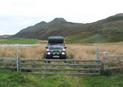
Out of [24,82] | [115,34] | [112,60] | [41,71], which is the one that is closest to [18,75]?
[24,82]

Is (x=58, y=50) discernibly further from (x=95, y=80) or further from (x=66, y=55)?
(x=95, y=80)

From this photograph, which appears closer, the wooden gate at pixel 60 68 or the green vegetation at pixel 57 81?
the green vegetation at pixel 57 81

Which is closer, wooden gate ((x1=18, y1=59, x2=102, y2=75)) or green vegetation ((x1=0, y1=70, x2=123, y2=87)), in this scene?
green vegetation ((x1=0, y1=70, x2=123, y2=87))

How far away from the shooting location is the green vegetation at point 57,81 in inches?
927

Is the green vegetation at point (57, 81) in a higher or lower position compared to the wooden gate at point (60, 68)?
lower

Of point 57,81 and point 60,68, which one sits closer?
point 57,81

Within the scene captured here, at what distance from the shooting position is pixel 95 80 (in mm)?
26000

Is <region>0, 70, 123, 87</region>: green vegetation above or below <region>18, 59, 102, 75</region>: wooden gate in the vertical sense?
below

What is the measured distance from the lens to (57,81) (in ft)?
82.3

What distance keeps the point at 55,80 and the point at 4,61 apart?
5.63m

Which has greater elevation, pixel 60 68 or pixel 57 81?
pixel 60 68

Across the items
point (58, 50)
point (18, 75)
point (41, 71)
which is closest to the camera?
point (18, 75)

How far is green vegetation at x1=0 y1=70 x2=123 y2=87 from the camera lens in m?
23.5

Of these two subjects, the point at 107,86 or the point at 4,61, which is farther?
the point at 4,61
